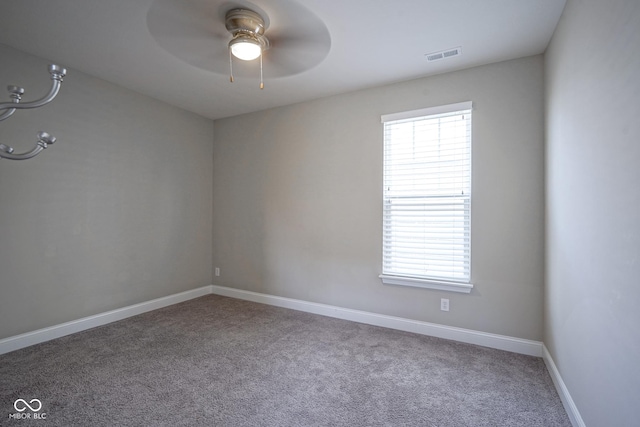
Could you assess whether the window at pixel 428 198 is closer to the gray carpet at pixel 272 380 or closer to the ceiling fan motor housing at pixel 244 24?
the gray carpet at pixel 272 380

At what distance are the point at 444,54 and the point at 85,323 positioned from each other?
446 cm

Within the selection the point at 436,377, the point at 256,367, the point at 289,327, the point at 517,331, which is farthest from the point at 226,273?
the point at 517,331

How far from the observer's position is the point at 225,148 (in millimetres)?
4684

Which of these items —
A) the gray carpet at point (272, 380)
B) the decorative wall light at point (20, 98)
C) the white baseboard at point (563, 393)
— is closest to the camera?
the decorative wall light at point (20, 98)

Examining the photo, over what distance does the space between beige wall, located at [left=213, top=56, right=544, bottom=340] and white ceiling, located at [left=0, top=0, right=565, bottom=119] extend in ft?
0.89

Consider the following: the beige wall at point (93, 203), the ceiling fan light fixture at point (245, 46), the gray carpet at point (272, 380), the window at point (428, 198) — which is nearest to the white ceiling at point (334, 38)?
the ceiling fan light fixture at point (245, 46)

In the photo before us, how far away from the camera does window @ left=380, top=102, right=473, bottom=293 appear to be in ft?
9.90

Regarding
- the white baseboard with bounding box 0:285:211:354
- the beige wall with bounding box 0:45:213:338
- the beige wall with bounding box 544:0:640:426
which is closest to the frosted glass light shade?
the beige wall with bounding box 0:45:213:338

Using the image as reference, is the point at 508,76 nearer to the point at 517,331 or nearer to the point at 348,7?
the point at 348,7

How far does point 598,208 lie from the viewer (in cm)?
155

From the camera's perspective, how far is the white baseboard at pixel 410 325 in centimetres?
277

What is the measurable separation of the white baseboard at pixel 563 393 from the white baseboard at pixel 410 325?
21cm

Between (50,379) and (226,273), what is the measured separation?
2.48 m

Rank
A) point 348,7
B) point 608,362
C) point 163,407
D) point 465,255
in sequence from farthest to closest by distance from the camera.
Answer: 1. point 465,255
2. point 348,7
3. point 163,407
4. point 608,362
